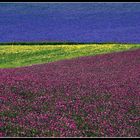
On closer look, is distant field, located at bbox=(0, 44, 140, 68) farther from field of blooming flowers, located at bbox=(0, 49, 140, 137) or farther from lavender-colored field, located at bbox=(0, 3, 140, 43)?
field of blooming flowers, located at bbox=(0, 49, 140, 137)

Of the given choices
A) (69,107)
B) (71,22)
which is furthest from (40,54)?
(69,107)

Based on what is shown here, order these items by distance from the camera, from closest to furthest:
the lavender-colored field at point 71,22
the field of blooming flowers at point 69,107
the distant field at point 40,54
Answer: the field of blooming flowers at point 69,107 < the distant field at point 40,54 < the lavender-colored field at point 71,22

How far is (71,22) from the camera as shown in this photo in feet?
151

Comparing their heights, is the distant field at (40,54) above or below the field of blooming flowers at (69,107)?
below

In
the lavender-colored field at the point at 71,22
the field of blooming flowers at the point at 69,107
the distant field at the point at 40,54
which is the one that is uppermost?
the field of blooming flowers at the point at 69,107

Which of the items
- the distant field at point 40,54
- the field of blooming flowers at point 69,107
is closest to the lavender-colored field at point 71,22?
the distant field at point 40,54

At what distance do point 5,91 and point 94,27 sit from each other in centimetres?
3238

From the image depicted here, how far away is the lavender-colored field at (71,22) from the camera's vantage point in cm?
3903

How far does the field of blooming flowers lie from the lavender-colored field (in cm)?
2399

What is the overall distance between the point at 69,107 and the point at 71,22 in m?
36.3

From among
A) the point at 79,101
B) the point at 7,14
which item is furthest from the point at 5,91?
the point at 7,14

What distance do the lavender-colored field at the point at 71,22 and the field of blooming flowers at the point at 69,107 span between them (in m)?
24.0

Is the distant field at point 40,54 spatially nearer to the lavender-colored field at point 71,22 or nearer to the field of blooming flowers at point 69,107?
the lavender-colored field at point 71,22

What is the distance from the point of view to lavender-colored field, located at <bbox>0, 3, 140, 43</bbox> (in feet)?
128
